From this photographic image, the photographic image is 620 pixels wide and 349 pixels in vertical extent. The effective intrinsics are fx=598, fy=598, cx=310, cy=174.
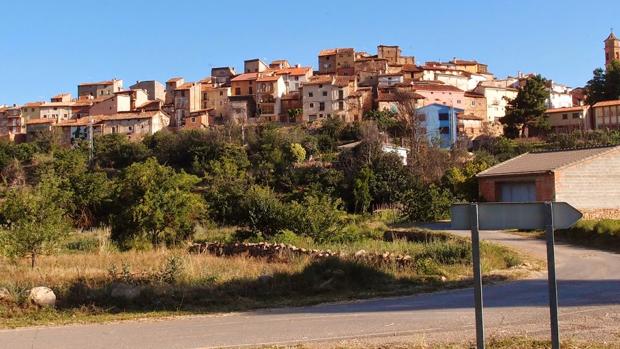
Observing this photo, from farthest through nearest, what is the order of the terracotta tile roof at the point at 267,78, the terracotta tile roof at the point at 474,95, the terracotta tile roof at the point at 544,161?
the terracotta tile roof at the point at 267,78, the terracotta tile roof at the point at 474,95, the terracotta tile roof at the point at 544,161

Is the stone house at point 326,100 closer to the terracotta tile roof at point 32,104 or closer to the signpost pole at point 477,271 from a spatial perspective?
the terracotta tile roof at point 32,104

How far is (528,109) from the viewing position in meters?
83.8

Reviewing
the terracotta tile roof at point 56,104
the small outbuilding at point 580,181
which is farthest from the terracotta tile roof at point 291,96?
the small outbuilding at point 580,181

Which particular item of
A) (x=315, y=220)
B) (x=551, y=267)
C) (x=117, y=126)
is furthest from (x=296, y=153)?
(x=551, y=267)

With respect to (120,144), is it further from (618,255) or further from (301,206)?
(618,255)

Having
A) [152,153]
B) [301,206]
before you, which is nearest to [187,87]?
[152,153]

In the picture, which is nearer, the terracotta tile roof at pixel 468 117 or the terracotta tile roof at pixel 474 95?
the terracotta tile roof at pixel 468 117

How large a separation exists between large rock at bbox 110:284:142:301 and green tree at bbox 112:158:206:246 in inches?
463

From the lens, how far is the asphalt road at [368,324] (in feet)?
30.0

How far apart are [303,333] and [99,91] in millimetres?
141195

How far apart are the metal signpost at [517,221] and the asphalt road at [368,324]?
2841 mm

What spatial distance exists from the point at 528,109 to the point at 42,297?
8120cm

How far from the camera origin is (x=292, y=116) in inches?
4060

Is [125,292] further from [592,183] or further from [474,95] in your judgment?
[474,95]
